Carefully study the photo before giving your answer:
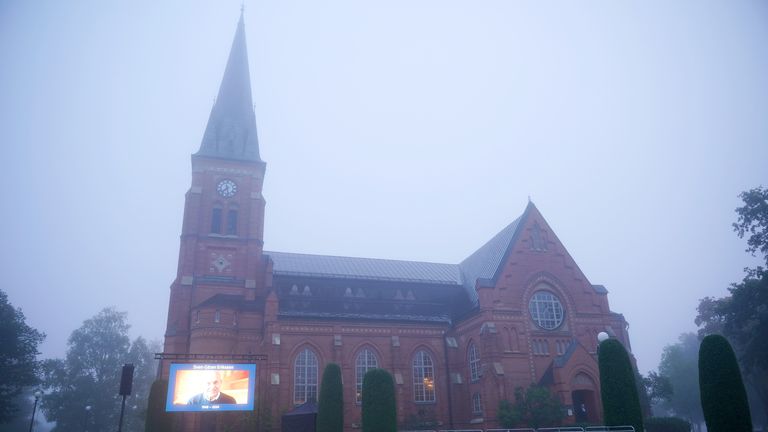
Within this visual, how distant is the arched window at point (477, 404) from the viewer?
3916 centimetres

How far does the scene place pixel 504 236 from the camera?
47.3m

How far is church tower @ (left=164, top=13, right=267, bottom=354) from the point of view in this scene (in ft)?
131

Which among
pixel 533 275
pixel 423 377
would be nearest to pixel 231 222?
pixel 423 377

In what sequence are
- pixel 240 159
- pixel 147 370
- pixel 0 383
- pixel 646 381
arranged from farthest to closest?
pixel 147 370 < pixel 0 383 < pixel 240 159 < pixel 646 381

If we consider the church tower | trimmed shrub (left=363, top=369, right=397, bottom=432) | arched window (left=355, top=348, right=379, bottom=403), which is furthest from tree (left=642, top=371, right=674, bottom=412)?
the church tower

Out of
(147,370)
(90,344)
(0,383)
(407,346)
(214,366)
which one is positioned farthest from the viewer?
(147,370)

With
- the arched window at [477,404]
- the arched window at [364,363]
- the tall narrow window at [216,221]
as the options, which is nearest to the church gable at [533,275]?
the arched window at [477,404]

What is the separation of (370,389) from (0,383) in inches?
1795

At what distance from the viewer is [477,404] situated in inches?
1577

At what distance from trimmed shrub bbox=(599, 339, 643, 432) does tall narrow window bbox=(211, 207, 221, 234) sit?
32541mm

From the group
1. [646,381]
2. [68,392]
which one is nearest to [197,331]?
[646,381]

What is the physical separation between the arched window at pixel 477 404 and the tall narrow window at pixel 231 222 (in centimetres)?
2473

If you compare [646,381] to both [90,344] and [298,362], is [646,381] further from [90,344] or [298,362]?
[90,344]

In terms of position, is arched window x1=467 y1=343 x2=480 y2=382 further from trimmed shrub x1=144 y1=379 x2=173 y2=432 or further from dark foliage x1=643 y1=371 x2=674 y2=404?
trimmed shrub x1=144 y1=379 x2=173 y2=432
